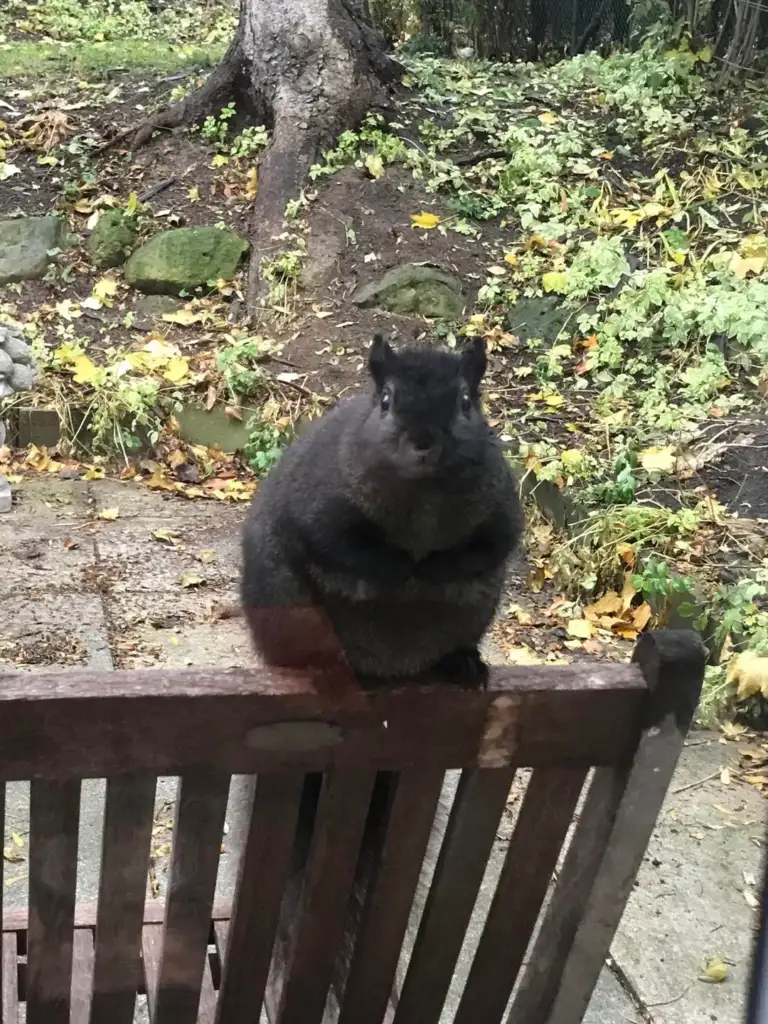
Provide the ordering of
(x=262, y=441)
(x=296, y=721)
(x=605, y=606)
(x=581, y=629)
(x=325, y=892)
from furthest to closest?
1. (x=262, y=441)
2. (x=605, y=606)
3. (x=581, y=629)
4. (x=325, y=892)
5. (x=296, y=721)

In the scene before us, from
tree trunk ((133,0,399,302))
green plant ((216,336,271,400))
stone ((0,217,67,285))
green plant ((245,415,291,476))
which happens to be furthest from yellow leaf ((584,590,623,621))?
stone ((0,217,67,285))

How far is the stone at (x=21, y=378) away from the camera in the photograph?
11.5ft

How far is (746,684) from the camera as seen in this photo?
258 cm

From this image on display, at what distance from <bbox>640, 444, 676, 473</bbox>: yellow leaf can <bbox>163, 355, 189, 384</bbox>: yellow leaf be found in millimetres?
1547

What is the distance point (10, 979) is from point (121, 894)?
0.51m

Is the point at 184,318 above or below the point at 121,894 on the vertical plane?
below

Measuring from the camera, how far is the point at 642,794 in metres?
1.33

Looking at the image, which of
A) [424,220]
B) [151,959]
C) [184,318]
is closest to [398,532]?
[151,959]

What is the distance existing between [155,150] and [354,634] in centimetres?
401

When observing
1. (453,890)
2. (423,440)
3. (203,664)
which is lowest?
(203,664)

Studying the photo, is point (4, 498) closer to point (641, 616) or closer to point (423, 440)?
point (641, 616)

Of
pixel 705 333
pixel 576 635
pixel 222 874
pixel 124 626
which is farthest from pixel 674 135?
pixel 222 874

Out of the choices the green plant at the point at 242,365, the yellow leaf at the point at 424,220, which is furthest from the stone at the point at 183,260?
the yellow leaf at the point at 424,220

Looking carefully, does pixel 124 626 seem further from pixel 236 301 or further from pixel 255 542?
pixel 236 301
